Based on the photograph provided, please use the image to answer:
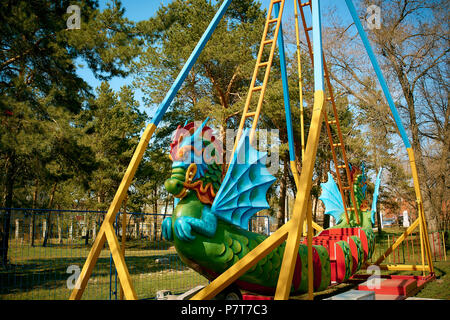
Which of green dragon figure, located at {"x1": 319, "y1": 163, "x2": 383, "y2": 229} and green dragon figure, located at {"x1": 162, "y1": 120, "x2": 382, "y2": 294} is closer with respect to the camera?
green dragon figure, located at {"x1": 162, "y1": 120, "x2": 382, "y2": 294}

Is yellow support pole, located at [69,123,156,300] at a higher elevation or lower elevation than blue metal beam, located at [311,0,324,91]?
lower

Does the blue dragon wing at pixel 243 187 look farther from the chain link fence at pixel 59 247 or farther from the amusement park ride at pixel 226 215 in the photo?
the chain link fence at pixel 59 247

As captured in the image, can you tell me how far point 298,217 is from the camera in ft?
10.1

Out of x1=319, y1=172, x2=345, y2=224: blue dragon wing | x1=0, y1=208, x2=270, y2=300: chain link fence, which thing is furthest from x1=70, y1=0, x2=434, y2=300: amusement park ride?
x1=319, y1=172, x2=345, y2=224: blue dragon wing

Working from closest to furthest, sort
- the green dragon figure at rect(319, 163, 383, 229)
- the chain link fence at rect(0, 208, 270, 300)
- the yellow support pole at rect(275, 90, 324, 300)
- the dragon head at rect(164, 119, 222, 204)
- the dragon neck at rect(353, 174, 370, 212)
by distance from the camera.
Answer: the yellow support pole at rect(275, 90, 324, 300) < the dragon head at rect(164, 119, 222, 204) < the chain link fence at rect(0, 208, 270, 300) < the green dragon figure at rect(319, 163, 383, 229) < the dragon neck at rect(353, 174, 370, 212)

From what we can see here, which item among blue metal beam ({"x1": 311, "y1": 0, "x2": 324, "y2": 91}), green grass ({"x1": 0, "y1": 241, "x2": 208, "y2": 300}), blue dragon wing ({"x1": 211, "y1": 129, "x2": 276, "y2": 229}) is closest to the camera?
blue metal beam ({"x1": 311, "y1": 0, "x2": 324, "y2": 91})

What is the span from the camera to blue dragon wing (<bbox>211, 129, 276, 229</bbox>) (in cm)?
400

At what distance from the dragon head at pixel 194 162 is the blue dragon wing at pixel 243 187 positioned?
0.17m

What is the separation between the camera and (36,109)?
26.6 ft

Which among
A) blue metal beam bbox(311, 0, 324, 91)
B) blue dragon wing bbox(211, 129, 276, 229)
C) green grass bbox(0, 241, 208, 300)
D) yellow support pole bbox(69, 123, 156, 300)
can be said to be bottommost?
green grass bbox(0, 241, 208, 300)

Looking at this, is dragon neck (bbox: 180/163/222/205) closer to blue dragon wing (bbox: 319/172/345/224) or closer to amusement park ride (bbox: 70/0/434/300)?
amusement park ride (bbox: 70/0/434/300)

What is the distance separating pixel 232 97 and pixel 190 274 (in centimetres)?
1106

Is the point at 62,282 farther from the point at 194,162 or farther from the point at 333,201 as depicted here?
the point at 333,201

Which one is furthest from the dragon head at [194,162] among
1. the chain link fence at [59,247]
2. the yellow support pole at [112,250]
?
the chain link fence at [59,247]
